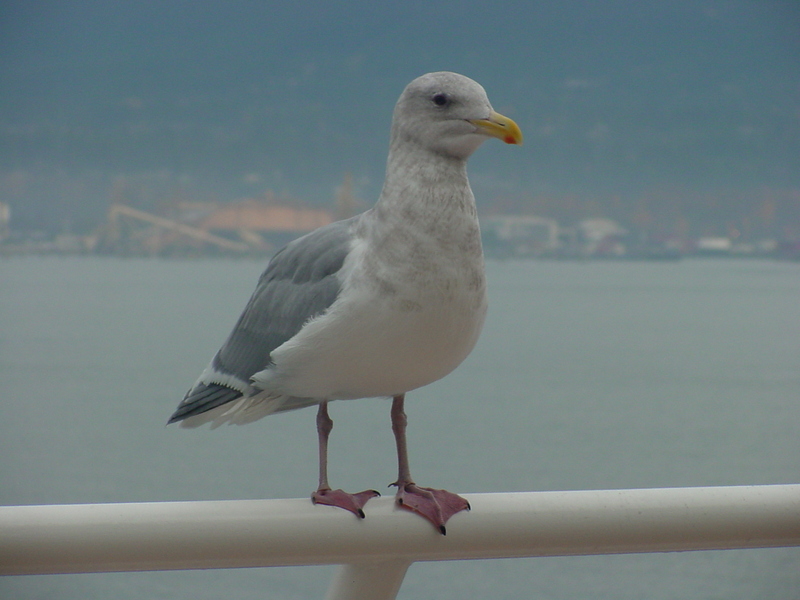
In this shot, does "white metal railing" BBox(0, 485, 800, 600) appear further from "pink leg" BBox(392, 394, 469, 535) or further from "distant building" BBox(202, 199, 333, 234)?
"distant building" BBox(202, 199, 333, 234)

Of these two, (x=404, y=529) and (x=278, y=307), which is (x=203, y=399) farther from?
(x=404, y=529)

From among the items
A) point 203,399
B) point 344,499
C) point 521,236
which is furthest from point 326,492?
point 521,236

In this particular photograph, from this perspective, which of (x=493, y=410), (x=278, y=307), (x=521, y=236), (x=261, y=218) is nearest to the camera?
(x=278, y=307)

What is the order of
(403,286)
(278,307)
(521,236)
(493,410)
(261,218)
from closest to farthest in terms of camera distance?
1. (403,286)
2. (278,307)
3. (261,218)
4. (521,236)
5. (493,410)

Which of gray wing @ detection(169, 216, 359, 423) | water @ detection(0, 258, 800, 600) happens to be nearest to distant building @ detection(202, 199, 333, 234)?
water @ detection(0, 258, 800, 600)

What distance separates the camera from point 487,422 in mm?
9898

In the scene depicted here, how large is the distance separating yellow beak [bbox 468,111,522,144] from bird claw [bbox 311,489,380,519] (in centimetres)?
47

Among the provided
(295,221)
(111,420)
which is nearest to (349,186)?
(295,221)

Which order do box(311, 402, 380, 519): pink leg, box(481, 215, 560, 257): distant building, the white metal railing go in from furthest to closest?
1. box(481, 215, 560, 257): distant building
2. box(311, 402, 380, 519): pink leg
3. the white metal railing

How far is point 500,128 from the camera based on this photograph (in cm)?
109

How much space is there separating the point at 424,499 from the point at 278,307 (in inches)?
12.7

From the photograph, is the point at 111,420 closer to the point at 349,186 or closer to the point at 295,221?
the point at 295,221

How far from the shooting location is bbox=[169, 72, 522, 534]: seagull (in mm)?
1067

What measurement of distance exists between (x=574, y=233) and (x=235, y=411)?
1066cm
